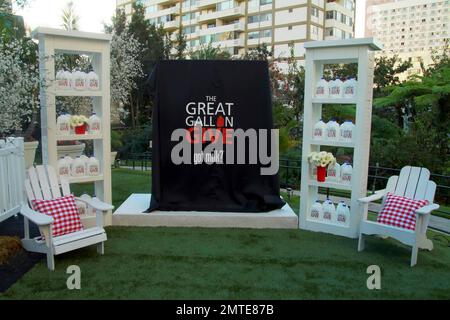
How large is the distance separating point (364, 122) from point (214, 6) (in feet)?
153

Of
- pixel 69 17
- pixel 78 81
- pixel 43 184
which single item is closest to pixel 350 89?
pixel 78 81

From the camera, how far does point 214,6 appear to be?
4862 centimetres

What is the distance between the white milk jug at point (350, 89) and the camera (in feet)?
18.2

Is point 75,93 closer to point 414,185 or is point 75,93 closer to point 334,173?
point 334,173

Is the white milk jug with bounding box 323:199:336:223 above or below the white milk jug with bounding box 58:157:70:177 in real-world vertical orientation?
below

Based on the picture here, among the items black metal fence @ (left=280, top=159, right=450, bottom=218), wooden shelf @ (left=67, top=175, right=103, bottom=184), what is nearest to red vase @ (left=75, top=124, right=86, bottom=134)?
wooden shelf @ (left=67, top=175, right=103, bottom=184)

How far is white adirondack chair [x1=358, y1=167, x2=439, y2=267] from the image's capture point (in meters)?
4.65

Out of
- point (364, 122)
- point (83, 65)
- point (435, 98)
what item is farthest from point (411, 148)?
point (83, 65)

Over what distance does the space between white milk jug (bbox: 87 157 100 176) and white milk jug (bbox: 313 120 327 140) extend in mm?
3112

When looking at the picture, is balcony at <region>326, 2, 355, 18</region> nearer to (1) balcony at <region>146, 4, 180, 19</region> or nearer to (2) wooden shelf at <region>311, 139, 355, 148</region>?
(1) balcony at <region>146, 4, 180, 19</region>

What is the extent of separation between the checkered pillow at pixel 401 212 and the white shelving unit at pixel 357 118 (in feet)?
1.08

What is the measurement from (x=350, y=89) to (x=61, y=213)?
399 centimetres

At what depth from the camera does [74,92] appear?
5.60 metres

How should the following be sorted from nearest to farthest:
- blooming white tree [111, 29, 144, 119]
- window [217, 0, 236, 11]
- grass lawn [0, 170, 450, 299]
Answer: grass lawn [0, 170, 450, 299] → blooming white tree [111, 29, 144, 119] → window [217, 0, 236, 11]
